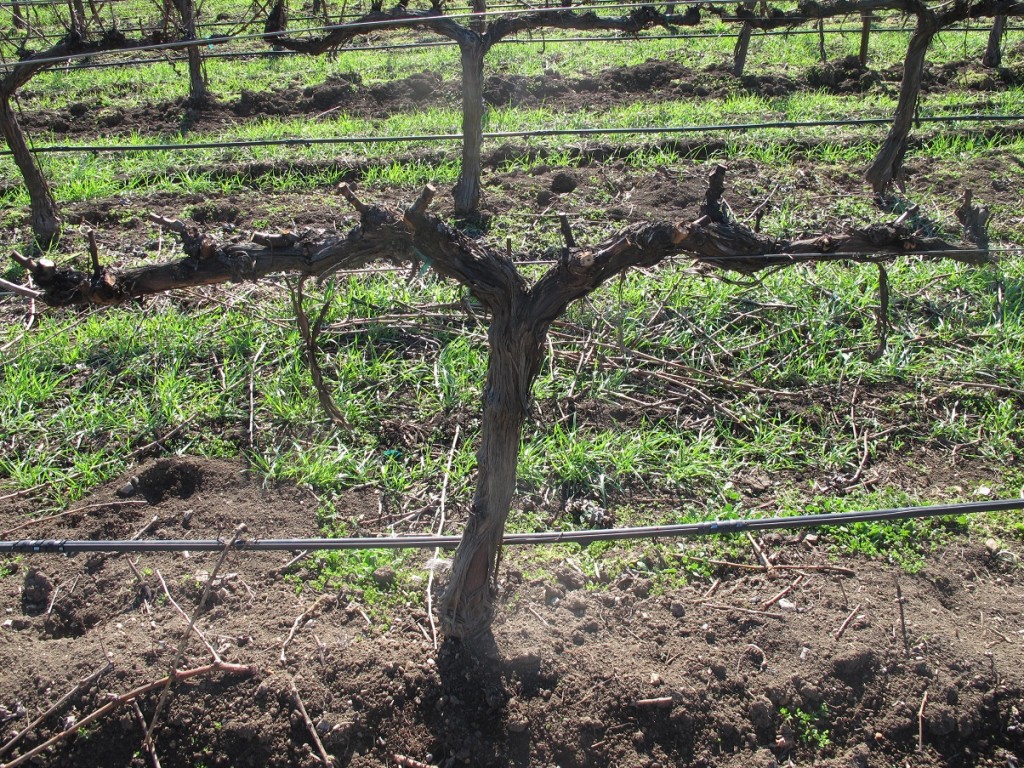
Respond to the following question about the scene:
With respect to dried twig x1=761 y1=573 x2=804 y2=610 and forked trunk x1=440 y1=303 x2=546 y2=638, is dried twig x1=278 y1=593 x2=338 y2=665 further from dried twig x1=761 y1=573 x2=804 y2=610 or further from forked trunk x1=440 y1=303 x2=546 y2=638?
dried twig x1=761 y1=573 x2=804 y2=610

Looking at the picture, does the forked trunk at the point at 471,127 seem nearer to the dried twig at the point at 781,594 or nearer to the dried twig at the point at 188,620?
the dried twig at the point at 188,620

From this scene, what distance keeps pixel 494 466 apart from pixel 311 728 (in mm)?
1031

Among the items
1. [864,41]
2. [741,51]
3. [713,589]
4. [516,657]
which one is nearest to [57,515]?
[516,657]

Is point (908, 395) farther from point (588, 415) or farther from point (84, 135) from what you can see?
point (84, 135)

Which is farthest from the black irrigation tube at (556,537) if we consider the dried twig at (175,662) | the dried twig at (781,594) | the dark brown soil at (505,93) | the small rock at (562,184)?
the dark brown soil at (505,93)

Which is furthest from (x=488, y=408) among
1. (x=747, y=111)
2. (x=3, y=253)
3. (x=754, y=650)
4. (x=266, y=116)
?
(x=266, y=116)

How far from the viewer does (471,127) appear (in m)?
5.40

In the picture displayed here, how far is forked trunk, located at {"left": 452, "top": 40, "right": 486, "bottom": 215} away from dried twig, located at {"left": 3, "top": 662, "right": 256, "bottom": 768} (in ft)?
11.7

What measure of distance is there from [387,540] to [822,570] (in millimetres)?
1675

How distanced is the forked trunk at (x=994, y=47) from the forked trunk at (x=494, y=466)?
788cm

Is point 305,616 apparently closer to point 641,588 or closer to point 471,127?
point 641,588

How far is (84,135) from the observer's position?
7.29 m

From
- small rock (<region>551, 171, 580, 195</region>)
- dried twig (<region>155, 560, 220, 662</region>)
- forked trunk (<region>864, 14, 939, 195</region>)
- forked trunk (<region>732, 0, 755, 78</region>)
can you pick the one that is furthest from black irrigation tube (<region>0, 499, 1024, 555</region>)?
forked trunk (<region>732, 0, 755, 78</region>)

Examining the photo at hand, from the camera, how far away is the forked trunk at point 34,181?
17.5 feet
